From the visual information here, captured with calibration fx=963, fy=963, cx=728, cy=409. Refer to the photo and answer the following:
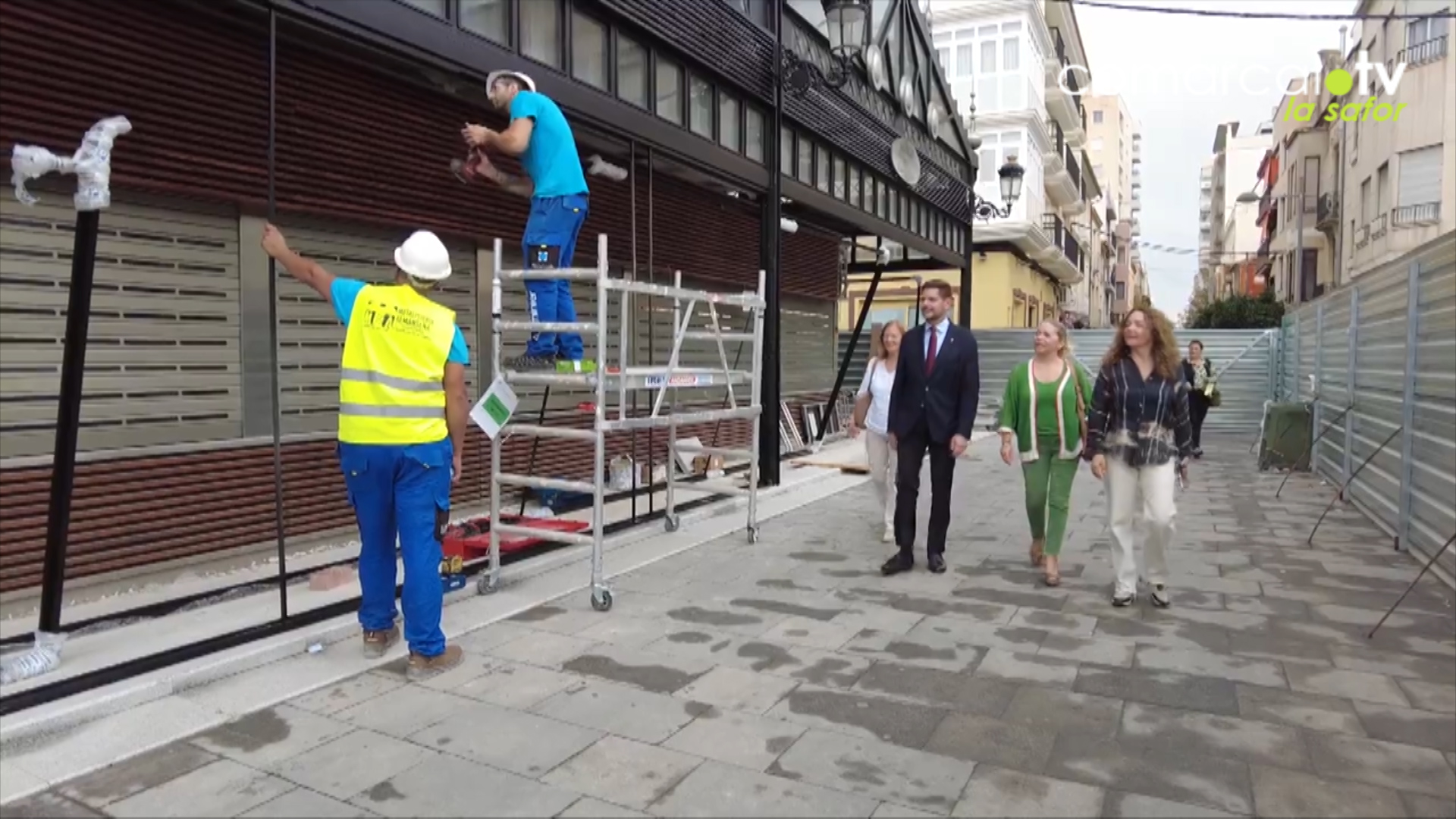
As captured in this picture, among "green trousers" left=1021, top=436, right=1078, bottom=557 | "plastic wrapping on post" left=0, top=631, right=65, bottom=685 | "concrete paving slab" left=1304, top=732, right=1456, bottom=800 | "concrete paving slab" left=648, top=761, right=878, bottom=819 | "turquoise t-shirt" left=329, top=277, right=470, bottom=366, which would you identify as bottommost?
"concrete paving slab" left=648, top=761, right=878, bottom=819

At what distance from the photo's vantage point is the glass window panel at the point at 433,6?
20.1ft

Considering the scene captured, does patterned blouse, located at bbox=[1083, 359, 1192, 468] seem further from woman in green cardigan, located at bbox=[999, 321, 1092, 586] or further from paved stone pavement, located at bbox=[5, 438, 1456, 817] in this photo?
paved stone pavement, located at bbox=[5, 438, 1456, 817]

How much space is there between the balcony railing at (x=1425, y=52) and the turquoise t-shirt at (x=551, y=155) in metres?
26.6

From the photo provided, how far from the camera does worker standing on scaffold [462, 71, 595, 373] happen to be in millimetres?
5445

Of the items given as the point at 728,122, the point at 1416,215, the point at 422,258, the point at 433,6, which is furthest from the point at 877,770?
the point at 1416,215

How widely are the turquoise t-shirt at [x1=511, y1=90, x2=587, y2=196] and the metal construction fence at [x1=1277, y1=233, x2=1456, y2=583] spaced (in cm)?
592

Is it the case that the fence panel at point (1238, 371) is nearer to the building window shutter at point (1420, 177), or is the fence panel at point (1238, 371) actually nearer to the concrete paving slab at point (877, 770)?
the building window shutter at point (1420, 177)

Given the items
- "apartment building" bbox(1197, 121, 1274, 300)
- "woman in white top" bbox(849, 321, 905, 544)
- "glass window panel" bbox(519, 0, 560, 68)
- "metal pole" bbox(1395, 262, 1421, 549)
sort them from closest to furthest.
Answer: "glass window panel" bbox(519, 0, 560, 68), "metal pole" bbox(1395, 262, 1421, 549), "woman in white top" bbox(849, 321, 905, 544), "apartment building" bbox(1197, 121, 1274, 300)

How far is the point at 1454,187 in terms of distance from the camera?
23.5 metres

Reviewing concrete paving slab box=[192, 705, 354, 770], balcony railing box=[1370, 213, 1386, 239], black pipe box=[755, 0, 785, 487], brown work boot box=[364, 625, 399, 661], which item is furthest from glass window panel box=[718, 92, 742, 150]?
balcony railing box=[1370, 213, 1386, 239]

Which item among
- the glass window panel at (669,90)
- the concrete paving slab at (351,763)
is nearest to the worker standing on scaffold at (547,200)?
the concrete paving slab at (351,763)

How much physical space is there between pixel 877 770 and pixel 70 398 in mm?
3549

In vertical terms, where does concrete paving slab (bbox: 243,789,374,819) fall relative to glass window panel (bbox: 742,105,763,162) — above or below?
below

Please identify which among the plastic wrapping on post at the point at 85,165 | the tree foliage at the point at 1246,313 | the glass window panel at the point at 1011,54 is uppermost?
the glass window panel at the point at 1011,54
